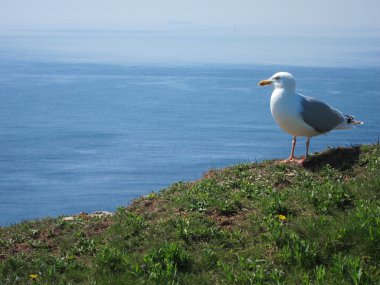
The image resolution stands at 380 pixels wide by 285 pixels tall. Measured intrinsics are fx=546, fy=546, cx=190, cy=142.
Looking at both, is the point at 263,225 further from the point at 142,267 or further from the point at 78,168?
the point at 78,168

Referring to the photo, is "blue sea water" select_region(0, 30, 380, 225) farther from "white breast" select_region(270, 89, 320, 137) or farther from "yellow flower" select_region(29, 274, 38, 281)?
"yellow flower" select_region(29, 274, 38, 281)

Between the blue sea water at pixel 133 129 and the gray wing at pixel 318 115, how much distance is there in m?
26.9

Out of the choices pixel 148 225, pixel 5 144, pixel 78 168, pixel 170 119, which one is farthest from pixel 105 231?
pixel 170 119

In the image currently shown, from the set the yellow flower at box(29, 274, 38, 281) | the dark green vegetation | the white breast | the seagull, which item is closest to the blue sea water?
the seagull

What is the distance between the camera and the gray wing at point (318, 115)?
11055 millimetres

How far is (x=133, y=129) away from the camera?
294ft

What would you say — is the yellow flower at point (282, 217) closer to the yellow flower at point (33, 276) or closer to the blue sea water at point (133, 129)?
the yellow flower at point (33, 276)

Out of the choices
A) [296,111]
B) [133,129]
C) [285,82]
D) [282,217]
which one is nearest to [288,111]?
[296,111]

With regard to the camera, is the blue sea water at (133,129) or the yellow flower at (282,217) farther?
the blue sea water at (133,129)

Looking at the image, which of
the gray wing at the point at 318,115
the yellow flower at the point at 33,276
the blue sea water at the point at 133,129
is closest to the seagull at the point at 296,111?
the gray wing at the point at 318,115

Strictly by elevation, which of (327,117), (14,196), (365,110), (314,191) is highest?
(327,117)

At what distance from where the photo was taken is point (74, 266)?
6.95m

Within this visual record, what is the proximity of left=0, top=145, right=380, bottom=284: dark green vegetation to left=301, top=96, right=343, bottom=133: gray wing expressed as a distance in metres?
1.16

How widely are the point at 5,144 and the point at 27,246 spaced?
7816 centimetres
